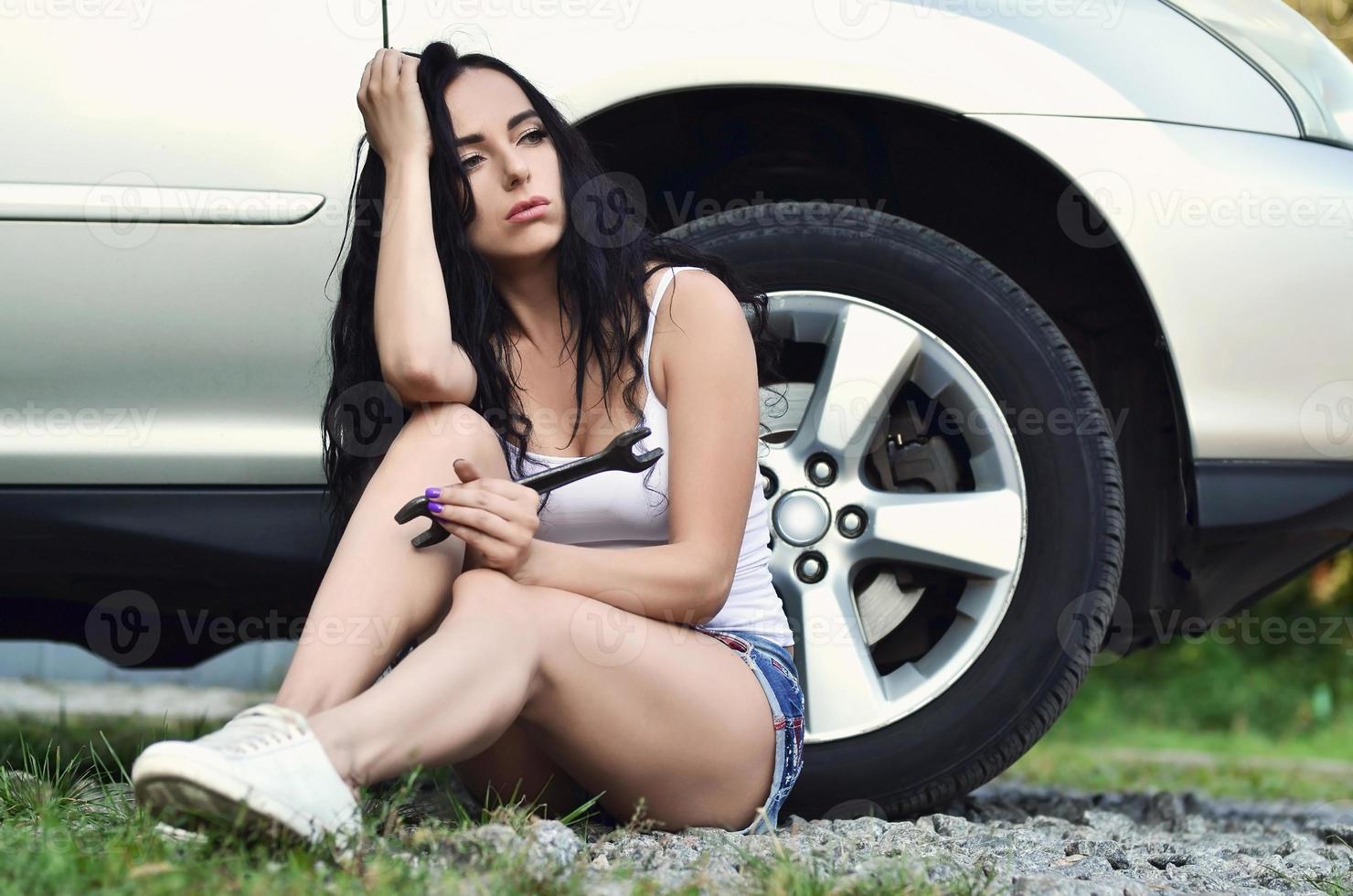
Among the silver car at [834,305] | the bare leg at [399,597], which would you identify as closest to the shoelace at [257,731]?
the bare leg at [399,597]

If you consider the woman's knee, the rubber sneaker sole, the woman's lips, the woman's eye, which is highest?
the woman's eye

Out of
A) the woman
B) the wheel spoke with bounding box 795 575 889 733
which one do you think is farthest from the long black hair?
the wheel spoke with bounding box 795 575 889 733

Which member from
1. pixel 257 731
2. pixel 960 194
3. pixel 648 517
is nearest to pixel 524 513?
pixel 648 517

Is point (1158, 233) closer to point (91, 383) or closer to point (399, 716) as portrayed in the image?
point (399, 716)

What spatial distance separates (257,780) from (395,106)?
3.24 ft

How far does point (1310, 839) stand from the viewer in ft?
6.77

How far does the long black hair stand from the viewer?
1842 mm

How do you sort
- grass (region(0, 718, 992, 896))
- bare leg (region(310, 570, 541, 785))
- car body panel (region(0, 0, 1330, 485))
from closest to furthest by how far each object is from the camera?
grass (region(0, 718, 992, 896)), bare leg (region(310, 570, 541, 785)), car body panel (region(0, 0, 1330, 485))

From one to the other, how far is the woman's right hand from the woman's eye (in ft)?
0.17

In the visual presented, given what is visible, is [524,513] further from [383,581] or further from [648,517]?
[648,517]

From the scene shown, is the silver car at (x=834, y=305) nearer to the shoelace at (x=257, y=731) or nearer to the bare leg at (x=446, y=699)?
Answer: the bare leg at (x=446, y=699)

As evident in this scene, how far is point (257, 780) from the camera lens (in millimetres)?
1223

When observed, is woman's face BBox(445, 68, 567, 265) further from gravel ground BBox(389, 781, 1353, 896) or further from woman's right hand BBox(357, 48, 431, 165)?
gravel ground BBox(389, 781, 1353, 896)

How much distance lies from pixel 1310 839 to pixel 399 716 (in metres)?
1.52
